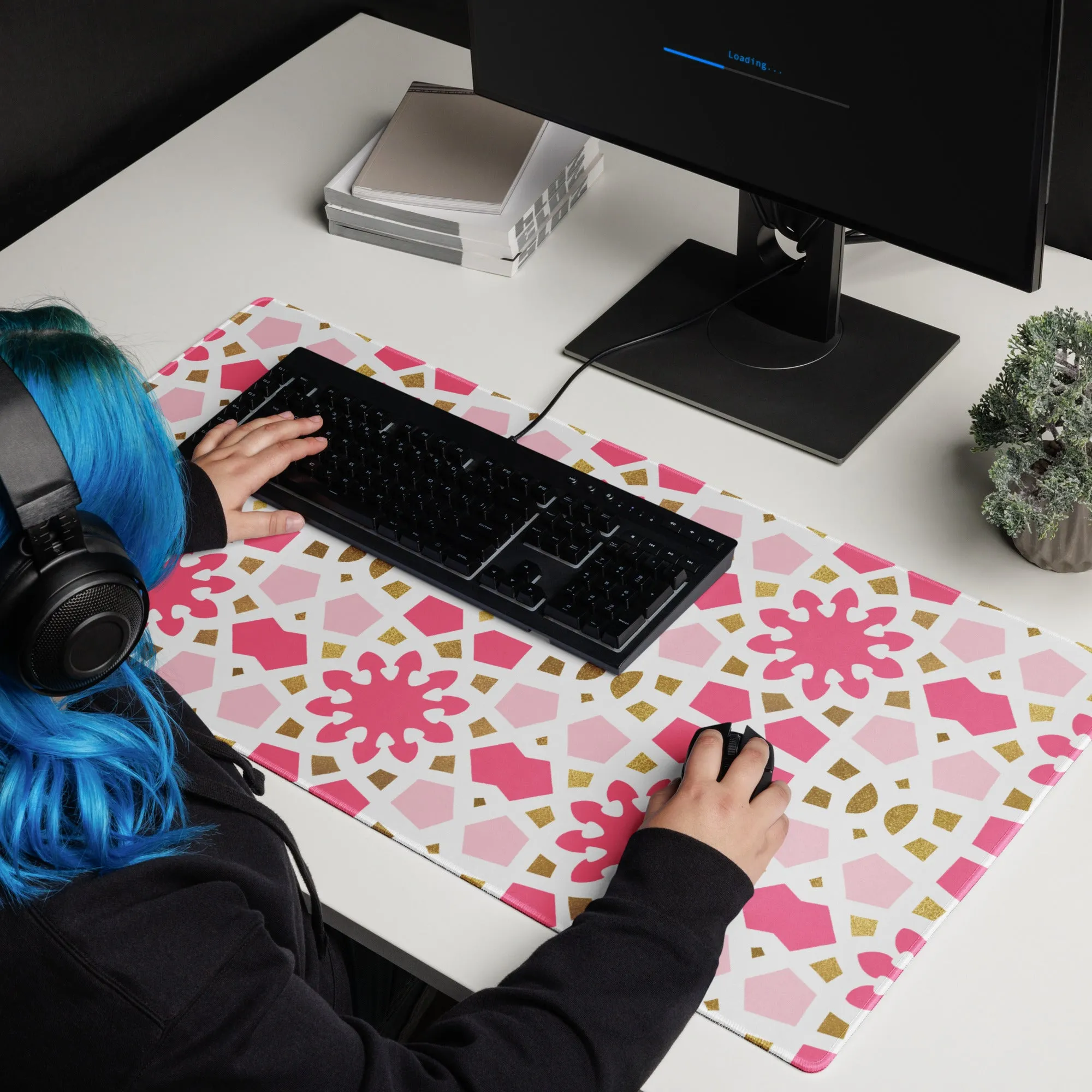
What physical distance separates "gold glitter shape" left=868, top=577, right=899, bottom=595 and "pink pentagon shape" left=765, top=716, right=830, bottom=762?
0.45 ft

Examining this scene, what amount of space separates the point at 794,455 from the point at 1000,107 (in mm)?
321

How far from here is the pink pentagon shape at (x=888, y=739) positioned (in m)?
0.94

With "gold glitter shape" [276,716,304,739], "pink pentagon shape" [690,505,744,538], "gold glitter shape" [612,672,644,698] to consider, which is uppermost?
"pink pentagon shape" [690,505,744,538]

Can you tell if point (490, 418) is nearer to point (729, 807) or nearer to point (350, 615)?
point (350, 615)

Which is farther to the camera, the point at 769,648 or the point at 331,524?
the point at 331,524

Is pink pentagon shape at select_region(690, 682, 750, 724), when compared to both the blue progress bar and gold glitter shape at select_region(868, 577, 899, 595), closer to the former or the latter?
gold glitter shape at select_region(868, 577, 899, 595)

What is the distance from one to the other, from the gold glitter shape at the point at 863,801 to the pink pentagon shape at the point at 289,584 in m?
0.43

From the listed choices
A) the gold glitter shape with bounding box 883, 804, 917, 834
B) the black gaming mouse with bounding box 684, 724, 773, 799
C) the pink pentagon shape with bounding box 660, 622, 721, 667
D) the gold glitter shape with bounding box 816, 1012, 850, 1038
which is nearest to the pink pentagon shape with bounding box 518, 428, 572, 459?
the pink pentagon shape with bounding box 660, 622, 721, 667

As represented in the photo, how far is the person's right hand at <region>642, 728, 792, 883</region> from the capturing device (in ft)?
2.87

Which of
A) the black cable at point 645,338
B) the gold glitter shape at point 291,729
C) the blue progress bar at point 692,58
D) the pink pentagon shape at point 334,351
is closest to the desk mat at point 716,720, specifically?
the gold glitter shape at point 291,729

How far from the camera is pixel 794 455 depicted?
45.7 inches

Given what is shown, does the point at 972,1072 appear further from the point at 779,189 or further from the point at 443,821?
the point at 779,189

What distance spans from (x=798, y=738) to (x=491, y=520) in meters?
0.30

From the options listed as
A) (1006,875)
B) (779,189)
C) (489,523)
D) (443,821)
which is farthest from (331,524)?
(1006,875)
